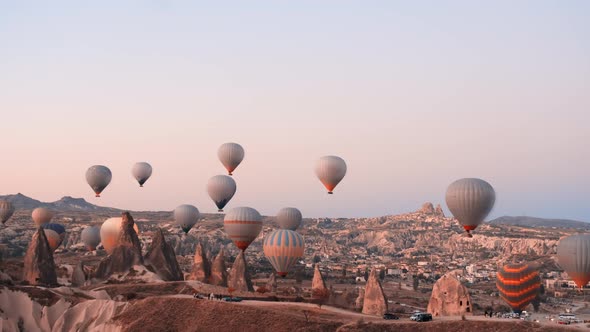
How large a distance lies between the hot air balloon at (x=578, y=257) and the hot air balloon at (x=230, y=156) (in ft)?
154

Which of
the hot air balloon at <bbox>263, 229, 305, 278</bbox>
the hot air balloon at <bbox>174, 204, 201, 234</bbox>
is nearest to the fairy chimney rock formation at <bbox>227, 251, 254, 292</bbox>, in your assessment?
the hot air balloon at <bbox>263, 229, 305, 278</bbox>

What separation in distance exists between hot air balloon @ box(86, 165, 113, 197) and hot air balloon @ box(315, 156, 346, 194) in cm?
3217

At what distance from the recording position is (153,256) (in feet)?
276

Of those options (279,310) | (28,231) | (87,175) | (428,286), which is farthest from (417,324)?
(28,231)

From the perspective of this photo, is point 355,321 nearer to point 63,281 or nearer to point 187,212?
point 63,281

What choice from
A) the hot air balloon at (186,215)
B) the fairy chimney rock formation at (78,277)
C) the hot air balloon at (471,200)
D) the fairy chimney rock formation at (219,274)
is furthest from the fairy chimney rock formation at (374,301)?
the hot air balloon at (186,215)

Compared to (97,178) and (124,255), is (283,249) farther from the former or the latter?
(97,178)

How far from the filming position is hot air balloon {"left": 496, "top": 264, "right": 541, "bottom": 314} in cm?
6688

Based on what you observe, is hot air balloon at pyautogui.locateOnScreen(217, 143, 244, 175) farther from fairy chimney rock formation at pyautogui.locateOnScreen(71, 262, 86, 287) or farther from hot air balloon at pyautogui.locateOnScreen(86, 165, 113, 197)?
fairy chimney rock formation at pyautogui.locateOnScreen(71, 262, 86, 287)

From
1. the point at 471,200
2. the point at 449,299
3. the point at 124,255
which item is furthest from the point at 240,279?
the point at 471,200

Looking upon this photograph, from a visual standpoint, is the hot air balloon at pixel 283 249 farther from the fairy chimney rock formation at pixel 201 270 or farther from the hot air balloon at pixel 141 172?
the hot air balloon at pixel 141 172

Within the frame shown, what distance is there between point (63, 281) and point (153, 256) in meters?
10.3

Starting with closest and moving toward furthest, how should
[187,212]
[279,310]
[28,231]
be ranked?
[279,310], [187,212], [28,231]

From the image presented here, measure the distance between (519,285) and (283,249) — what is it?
24.1 meters
